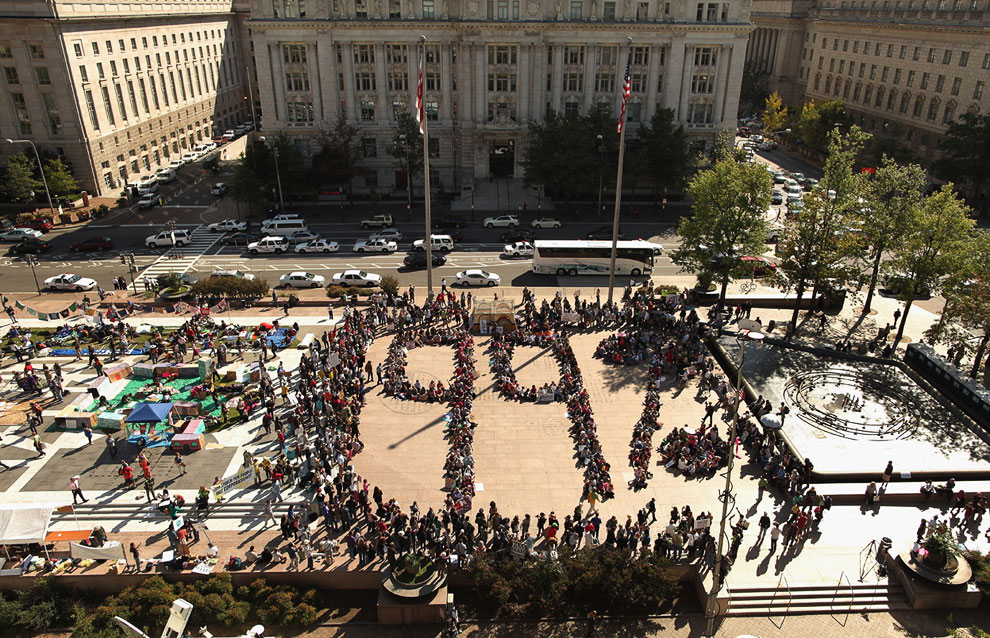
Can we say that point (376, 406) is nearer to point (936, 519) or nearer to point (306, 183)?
point (936, 519)

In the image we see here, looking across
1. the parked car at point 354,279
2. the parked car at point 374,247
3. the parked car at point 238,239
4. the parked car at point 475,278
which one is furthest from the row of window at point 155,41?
the parked car at point 475,278

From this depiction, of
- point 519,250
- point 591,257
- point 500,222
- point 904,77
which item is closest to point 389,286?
point 519,250

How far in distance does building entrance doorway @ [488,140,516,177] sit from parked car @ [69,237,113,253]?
140 feet

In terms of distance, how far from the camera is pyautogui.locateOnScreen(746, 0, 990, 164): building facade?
8488cm

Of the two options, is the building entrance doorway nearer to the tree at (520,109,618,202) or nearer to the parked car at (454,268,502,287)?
the tree at (520,109,618,202)

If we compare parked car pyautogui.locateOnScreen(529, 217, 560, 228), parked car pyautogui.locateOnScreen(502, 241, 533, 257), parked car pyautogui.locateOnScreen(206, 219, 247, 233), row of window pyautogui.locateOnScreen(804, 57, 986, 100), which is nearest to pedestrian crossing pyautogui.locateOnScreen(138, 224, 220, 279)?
parked car pyautogui.locateOnScreen(206, 219, 247, 233)

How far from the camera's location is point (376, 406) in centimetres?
4031

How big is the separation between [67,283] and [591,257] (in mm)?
43154

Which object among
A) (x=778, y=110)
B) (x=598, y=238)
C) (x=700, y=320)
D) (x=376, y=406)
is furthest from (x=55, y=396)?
(x=778, y=110)

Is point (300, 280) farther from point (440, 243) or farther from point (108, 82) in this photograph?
point (108, 82)

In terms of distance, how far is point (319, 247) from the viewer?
67.2 metres

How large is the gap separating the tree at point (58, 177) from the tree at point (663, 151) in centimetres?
6176

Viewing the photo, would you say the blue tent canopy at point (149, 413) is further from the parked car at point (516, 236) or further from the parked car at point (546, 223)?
the parked car at point (546, 223)

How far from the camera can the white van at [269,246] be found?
6706 cm
